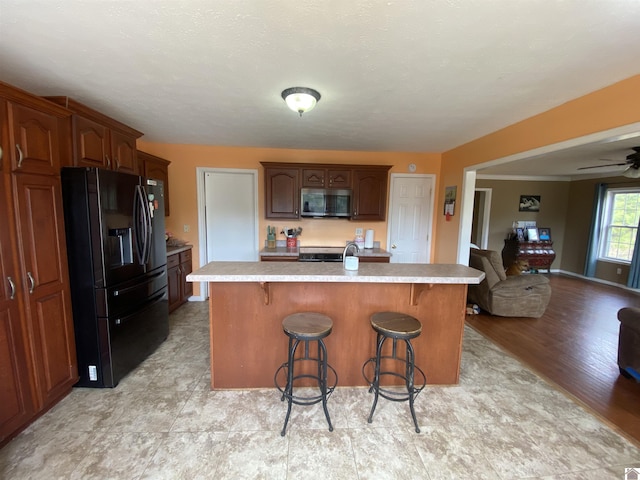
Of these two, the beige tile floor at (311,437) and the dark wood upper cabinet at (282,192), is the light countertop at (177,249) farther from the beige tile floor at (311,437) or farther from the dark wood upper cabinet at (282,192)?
the beige tile floor at (311,437)

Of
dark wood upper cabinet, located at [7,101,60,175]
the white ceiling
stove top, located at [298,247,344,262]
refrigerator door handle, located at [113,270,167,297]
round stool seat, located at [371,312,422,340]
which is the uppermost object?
the white ceiling

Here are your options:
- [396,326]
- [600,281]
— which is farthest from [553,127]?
[600,281]

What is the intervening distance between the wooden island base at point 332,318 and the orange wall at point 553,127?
1556mm

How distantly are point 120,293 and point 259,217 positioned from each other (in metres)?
2.26

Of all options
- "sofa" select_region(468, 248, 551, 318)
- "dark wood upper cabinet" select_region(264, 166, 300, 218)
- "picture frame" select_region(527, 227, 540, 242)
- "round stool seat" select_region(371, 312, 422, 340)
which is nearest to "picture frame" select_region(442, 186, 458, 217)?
"sofa" select_region(468, 248, 551, 318)

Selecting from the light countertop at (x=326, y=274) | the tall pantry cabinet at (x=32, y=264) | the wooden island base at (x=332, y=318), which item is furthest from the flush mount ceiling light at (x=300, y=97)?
the tall pantry cabinet at (x=32, y=264)

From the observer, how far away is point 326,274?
197cm

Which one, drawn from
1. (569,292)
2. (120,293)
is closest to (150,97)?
(120,293)

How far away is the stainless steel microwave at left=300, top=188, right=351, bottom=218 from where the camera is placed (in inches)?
157

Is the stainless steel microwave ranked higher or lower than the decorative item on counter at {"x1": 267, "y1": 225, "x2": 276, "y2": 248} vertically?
higher

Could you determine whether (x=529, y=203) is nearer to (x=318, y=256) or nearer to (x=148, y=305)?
(x=318, y=256)

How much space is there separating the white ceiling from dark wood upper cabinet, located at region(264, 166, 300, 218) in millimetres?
1262

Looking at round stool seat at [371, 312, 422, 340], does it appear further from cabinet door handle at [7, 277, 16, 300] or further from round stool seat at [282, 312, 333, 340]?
cabinet door handle at [7, 277, 16, 300]

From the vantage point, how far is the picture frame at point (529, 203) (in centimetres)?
647
